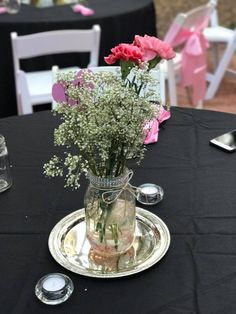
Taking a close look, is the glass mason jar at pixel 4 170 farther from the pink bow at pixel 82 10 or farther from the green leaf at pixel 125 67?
the pink bow at pixel 82 10

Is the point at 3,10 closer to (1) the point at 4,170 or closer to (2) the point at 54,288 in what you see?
(1) the point at 4,170

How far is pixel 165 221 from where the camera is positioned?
1198mm

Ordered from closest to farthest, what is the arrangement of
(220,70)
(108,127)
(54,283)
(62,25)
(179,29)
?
(108,127)
(54,283)
(62,25)
(179,29)
(220,70)

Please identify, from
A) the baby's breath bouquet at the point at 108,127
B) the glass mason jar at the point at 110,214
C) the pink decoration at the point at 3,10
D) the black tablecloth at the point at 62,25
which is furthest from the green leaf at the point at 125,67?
the pink decoration at the point at 3,10

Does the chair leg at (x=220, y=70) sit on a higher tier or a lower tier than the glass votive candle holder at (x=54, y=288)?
lower

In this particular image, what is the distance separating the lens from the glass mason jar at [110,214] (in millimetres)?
995

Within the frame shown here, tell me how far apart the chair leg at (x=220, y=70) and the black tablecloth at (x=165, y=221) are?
210cm

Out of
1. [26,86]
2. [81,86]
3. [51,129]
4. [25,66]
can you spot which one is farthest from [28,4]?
[81,86]

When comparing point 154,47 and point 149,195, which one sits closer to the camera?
point 154,47

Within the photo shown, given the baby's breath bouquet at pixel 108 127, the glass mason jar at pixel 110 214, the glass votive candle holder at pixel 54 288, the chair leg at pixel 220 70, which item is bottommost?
the chair leg at pixel 220 70

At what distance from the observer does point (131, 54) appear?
96 centimetres

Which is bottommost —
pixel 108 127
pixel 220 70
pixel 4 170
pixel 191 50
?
pixel 220 70

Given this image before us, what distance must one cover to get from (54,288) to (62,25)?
2112mm

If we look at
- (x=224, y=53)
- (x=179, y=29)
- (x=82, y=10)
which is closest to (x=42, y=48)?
(x=82, y=10)
